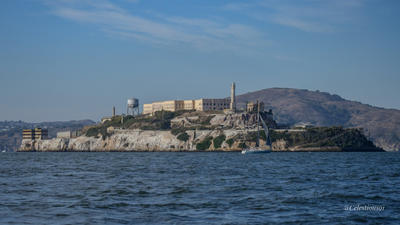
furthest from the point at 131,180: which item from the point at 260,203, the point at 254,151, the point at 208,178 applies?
the point at 254,151

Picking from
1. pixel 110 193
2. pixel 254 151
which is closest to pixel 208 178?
pixel 110 193

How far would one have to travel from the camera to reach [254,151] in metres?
178

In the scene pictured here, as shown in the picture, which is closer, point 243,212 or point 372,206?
point 243,212

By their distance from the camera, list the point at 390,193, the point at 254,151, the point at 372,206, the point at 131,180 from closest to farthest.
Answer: the point at 372,206 < the point at 390,193 < the point at 131,180 < the point at 254,151

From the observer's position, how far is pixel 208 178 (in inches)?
2517

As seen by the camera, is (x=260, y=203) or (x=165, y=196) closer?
(x=260, y=203)

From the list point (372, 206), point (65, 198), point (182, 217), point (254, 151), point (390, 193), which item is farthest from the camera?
point (254, 151)

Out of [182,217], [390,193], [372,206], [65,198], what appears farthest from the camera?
[390,193]

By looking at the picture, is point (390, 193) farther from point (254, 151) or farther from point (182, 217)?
point (254, 151)

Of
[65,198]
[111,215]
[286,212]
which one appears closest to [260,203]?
[286,212]

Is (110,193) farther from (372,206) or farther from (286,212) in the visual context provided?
(372,206)

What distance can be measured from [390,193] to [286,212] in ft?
47.5

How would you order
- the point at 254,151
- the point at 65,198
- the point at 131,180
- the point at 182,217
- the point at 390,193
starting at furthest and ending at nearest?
the point at 254,151 < the point at 131,180 < the point at 390,193 < the point at 65,198 < the point at 182,217

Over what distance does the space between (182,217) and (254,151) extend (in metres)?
144
